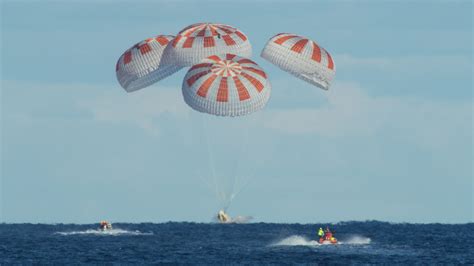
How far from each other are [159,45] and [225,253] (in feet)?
62.4

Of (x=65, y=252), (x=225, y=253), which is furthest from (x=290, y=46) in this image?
(x=65, y=252)

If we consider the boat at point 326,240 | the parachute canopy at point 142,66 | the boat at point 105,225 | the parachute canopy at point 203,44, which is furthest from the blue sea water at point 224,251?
the parachute canopy at point 203,44

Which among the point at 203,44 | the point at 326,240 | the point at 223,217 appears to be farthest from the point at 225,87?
the point at 326,240

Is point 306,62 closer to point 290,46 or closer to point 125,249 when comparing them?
point 290,46

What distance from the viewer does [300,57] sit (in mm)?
70875

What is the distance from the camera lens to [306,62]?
233 ft

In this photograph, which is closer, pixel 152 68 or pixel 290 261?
pixel 152 68

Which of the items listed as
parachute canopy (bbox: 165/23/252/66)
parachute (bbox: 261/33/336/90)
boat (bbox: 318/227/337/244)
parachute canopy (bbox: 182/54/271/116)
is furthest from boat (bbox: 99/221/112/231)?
parachute (bbox: 261/33/336/90)

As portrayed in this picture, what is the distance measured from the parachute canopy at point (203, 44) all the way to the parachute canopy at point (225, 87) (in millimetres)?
490

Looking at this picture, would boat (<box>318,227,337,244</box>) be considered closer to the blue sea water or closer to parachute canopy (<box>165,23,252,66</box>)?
the blue sea water

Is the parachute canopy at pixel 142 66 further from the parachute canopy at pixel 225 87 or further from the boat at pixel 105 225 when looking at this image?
the boat at pixel 105 225

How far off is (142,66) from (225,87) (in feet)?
Answer: 19.9

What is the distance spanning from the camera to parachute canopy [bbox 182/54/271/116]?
69562 mm

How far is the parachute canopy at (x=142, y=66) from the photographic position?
239 feet
